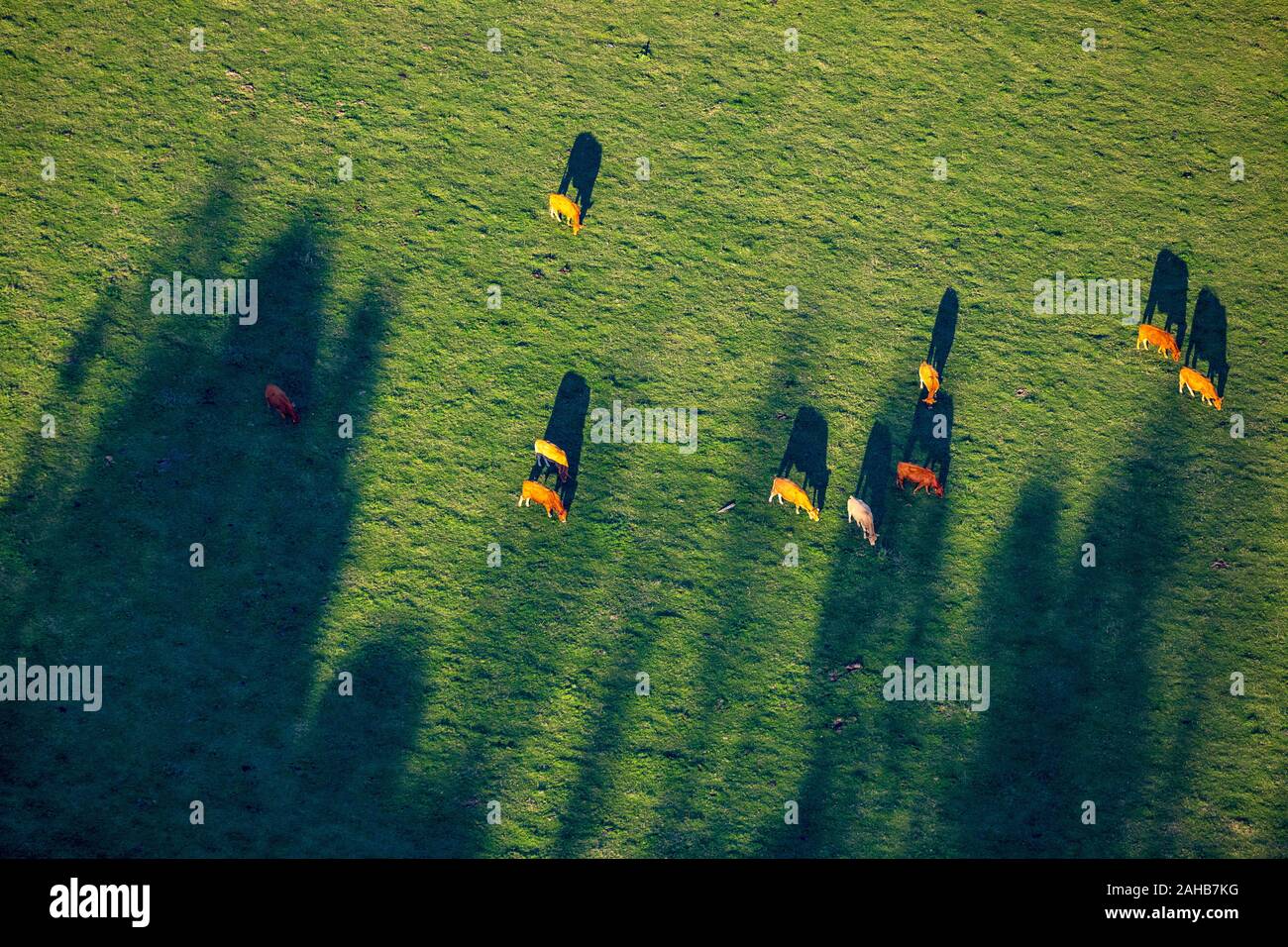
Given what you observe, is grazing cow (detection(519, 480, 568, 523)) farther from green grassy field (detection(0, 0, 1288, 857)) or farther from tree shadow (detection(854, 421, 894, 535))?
tree shadow (detection(854, 421, 894, 535))

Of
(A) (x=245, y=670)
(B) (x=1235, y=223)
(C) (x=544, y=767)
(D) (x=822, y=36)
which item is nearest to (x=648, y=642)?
(C) (x=544, y=767)

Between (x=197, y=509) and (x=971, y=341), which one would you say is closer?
(x=197, y=509)

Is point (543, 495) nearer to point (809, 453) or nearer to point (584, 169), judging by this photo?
point (809, 453)

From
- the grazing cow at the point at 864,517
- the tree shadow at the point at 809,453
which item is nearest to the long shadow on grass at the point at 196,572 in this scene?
the tree shadow at the point at 809,453

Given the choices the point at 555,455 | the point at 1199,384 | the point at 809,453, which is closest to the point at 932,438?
the point at 809,453

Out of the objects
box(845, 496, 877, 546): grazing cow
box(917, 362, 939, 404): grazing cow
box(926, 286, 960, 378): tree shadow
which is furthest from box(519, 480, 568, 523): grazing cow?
box(926, 286, 960, 378): tree shadow

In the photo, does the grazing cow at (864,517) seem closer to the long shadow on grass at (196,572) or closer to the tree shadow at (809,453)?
the tree shadow at (809,453)
